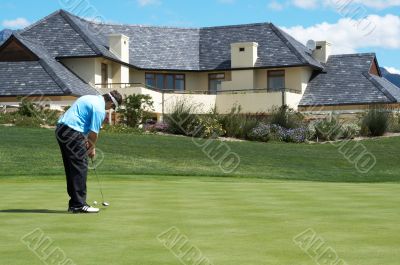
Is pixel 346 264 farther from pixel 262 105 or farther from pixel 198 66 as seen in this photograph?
pixel 198 66

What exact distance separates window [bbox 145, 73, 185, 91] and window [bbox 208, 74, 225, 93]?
205 cm

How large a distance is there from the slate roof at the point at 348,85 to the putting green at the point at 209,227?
38.4 metres

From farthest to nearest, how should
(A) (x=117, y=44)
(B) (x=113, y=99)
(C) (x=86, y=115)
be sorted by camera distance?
1. (A) (x=117, y=44)
2. (B) (x=113, y=99)
3. (C) (x=86, y=115)

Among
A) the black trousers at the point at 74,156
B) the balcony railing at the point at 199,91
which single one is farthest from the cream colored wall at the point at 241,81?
the black trousers at the point at 74,156

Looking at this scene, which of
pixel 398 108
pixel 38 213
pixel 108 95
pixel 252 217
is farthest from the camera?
pixel 398 108

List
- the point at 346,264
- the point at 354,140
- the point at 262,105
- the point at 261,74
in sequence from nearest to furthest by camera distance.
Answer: the point at 346,264 < the point at 354,140 < the point at 262,105 < the point at 261,74

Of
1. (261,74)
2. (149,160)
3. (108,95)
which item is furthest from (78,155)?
(261,74)

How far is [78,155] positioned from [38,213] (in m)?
1.02

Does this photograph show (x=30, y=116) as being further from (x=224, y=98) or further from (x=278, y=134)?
(x=224, y=98)

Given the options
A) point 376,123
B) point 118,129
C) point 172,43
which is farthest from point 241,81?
point 118,129

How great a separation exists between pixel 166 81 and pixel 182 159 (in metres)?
26.4

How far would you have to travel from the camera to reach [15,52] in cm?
4403

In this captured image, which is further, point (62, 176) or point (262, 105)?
point (262, 105)

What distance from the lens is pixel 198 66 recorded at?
53375 mm
